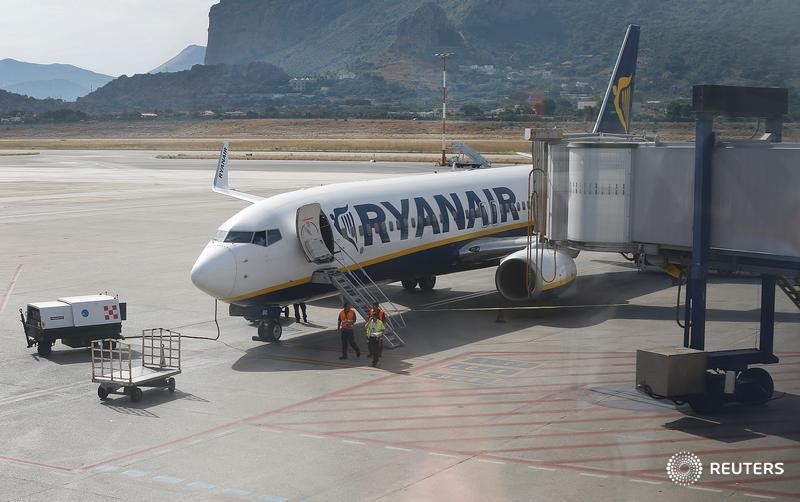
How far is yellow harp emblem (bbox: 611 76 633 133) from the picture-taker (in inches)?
1554

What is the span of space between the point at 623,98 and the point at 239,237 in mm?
18617

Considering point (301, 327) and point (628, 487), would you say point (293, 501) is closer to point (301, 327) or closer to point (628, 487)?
point (628, 487)

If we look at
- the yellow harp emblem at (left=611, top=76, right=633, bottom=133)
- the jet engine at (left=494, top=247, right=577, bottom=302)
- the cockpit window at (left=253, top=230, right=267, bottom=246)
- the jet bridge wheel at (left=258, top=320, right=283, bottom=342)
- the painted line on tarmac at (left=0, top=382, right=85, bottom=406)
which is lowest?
the painted line on tarmac at (left=0, top=382, right=85, bottom=406)

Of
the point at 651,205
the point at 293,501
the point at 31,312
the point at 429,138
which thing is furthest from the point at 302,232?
the point at 429,138

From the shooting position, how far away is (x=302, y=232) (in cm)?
3005

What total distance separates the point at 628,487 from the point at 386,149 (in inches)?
5045

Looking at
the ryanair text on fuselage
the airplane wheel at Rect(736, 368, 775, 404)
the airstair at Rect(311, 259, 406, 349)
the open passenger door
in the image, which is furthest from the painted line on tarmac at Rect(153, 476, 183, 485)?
the ryanair text on fuselage

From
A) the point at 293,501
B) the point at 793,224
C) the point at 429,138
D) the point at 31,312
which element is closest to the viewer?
the point at 293,501

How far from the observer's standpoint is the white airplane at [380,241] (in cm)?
2905

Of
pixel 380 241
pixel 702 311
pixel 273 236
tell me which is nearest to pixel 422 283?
pixel 380 241

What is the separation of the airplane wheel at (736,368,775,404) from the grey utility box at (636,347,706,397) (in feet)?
4.35

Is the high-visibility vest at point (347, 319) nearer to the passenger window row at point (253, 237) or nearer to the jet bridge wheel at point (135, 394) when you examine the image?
the passenger window row at point (253, 237)

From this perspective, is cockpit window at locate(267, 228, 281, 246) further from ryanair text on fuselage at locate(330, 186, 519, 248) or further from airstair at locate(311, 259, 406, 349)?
ryanair text on fuselage at locate(330, 186, 519, 248)

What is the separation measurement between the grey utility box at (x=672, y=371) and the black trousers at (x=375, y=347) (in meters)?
7.83
